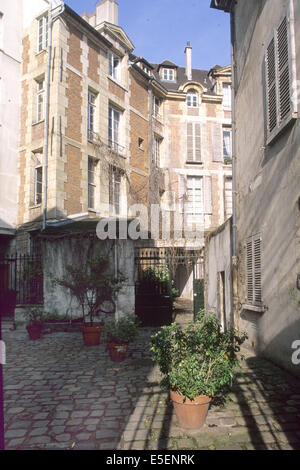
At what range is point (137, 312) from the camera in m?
11.2

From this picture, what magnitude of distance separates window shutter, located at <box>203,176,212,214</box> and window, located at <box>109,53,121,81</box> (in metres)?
7.17

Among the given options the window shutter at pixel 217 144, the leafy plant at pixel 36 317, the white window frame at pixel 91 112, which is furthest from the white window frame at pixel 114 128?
the leafy plant at pixel 36 317

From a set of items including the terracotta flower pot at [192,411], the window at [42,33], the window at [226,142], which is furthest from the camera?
the window at [226,142]

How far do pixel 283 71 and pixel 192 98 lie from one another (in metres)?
15.9

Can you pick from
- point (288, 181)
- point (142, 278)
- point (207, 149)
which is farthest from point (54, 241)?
point (207, 149)

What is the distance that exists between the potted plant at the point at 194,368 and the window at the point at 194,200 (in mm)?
15442

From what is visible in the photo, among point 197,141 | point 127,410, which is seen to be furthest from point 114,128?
point 127,410

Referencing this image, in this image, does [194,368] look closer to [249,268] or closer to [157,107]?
[249,268]

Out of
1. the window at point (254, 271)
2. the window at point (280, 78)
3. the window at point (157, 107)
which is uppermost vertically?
the window at point (157, 107)

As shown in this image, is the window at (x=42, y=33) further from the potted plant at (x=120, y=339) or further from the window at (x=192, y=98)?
the potted plant at (x=120, y=339)

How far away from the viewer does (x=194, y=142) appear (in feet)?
66.1

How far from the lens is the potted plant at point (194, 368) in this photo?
3.71 m

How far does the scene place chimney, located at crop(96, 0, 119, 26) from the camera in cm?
1719

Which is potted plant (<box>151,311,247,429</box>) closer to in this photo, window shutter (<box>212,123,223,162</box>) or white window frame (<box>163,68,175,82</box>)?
window shutter (<box>212,123,223,162</box>)
